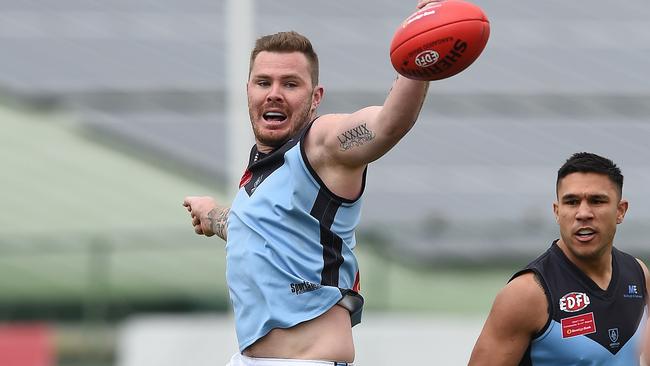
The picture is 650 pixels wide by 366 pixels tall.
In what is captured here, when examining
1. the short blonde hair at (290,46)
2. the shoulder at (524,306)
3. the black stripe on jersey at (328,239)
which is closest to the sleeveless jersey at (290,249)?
the black stripe on jersey at (328,239)

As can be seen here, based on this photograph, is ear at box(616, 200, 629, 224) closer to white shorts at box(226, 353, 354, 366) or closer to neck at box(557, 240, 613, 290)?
neck at box(557, 240, 613, 290)

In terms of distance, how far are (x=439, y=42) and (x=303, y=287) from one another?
91cm

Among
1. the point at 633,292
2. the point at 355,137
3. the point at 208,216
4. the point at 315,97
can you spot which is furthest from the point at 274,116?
Result: the point at 633,292

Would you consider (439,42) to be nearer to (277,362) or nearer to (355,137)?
(355,137)

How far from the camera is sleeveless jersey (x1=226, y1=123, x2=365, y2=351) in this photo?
393 centimetres

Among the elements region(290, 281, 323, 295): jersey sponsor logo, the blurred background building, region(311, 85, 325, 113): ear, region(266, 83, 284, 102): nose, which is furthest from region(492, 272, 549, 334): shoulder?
the blurred background building

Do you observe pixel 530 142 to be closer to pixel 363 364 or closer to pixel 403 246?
pixel 403 246

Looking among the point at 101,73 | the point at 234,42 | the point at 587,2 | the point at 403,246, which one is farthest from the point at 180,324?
the point at 587,2

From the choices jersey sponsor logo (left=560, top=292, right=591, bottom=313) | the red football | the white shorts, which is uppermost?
the red football

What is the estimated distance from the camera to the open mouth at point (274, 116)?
13.5 feet

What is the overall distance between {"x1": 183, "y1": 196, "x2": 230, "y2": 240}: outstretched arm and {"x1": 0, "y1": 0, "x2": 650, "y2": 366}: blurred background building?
8.16 metres

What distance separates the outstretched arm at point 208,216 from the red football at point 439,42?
3.53ft

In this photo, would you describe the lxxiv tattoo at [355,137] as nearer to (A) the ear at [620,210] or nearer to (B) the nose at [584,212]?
(B) the nose at [584,212]

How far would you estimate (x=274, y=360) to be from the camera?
13.0 ft
